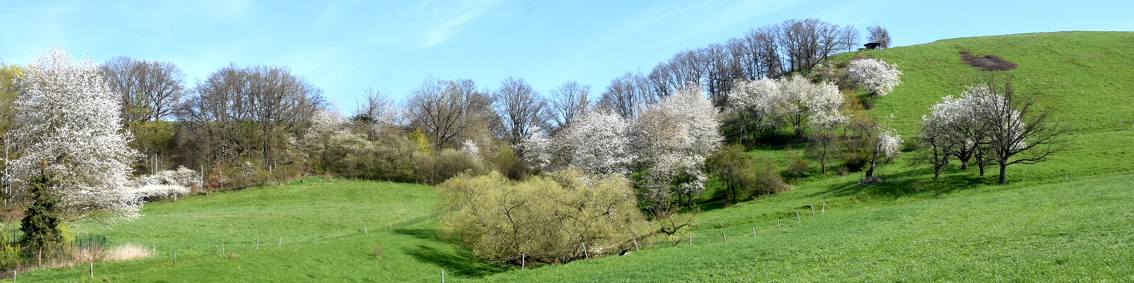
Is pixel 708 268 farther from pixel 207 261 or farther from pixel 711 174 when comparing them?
pixel 711 174

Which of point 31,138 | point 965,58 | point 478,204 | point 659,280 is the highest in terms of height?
point 965,58

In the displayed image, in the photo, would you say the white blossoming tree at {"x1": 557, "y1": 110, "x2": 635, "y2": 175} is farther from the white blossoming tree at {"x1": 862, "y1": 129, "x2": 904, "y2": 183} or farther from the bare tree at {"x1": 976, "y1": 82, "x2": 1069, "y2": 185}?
the bare tree at {"x1": 976, "y1": 82, "x2": 1069, "y2": 185}

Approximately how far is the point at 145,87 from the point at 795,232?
7856cm

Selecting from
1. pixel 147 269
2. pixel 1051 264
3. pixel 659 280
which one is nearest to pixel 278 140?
pixel 147 269

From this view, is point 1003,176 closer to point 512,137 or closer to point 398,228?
point 398,228

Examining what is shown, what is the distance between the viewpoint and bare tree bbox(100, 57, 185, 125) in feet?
239

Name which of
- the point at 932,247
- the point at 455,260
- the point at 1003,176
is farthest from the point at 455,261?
the point at 1003,176

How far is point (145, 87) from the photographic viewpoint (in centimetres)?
7638

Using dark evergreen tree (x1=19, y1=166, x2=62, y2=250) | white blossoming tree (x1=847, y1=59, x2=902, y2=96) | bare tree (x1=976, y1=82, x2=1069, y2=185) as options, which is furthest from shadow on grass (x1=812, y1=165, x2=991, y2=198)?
dark evergreen tree (x1=19, y1=166, x2=62, y2=250)

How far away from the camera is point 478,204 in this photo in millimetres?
39656

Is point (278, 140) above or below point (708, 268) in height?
above

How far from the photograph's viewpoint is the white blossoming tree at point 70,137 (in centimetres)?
3006

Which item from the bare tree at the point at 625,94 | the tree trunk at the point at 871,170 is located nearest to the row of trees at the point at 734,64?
the bare tree at the point at 625,94

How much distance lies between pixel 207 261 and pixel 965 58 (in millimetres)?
113827
